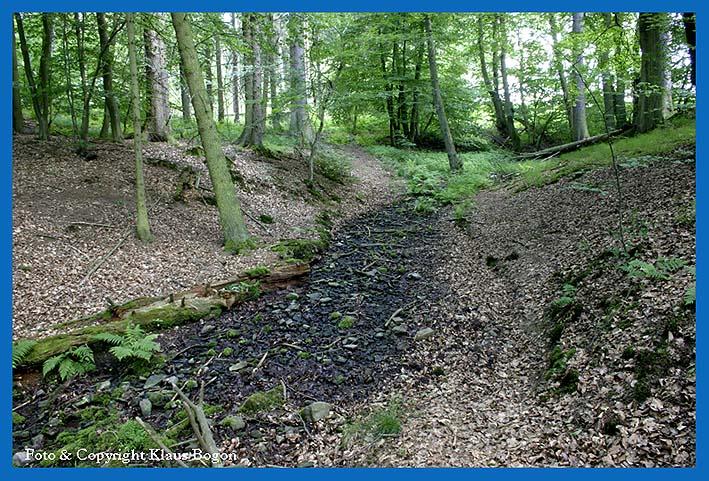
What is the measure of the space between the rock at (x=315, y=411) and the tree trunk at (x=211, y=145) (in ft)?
14.8

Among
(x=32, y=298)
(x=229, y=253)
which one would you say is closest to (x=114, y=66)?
(x=229, y=253)

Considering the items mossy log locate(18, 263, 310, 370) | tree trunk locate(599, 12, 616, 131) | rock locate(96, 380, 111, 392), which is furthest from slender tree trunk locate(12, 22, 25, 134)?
tree trunk locate(599, 12, 616, 131)

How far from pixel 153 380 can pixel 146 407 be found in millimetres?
496

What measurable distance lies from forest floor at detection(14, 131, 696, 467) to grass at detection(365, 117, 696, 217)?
4.69ft

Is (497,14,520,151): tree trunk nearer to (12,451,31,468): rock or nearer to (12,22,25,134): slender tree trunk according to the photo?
(12,22,25,134): slender tree trunk

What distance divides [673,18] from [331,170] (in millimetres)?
9849

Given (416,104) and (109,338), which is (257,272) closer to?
(109,338)

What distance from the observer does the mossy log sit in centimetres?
505

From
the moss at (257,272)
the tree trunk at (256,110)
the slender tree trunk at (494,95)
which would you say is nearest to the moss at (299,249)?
the moss at (257,272)

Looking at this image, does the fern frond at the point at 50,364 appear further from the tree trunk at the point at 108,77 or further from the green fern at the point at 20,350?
the tree trunk at the point at 108,77

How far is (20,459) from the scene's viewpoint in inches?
148

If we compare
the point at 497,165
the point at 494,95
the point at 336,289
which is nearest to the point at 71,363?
the point at 336,289

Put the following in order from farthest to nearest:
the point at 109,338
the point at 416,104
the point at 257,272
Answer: the point at 416,104
the point at 257,272
the point at 109,338

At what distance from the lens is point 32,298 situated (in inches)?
235
